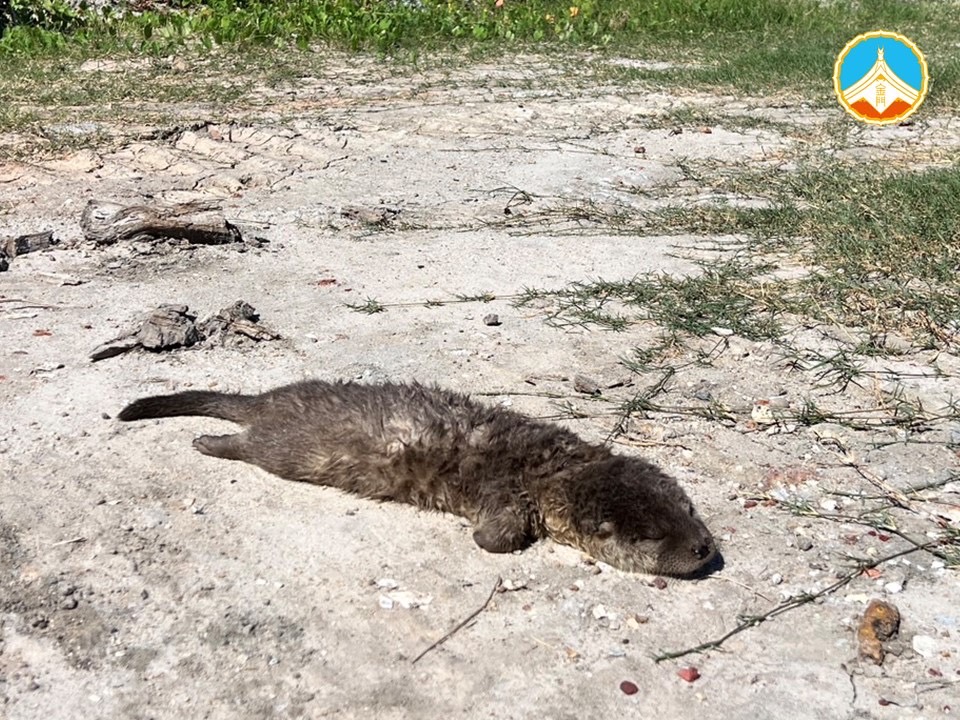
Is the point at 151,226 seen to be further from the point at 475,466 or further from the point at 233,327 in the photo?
the point at 475,466

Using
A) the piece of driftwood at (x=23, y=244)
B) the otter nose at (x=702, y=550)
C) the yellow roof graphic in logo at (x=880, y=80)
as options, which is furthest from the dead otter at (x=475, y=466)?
the yellow roof graphic in logo at (x=880, y=80)

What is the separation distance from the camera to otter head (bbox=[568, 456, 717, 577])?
4.07 m

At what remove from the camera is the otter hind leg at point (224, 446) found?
4.80 meters

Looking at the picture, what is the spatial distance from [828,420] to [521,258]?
2.60 m

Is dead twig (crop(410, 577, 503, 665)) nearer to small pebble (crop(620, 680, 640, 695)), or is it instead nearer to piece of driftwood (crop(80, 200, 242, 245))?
small pebble (crop(620, 680, 640, 695))

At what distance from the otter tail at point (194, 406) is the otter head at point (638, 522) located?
153 cm

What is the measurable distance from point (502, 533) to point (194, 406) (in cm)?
160

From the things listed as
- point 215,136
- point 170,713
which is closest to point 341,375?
point 170,713

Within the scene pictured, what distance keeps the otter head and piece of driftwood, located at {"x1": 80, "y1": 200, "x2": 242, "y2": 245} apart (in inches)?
147

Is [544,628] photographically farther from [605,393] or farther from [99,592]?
[605,393]

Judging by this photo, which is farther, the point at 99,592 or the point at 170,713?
the point at 99,592

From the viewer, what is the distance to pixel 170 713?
11.3ft

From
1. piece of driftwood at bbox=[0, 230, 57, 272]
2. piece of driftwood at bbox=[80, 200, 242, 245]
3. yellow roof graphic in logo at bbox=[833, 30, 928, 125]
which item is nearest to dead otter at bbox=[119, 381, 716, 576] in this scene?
piece of driftwood at bbox=[80, 200, 242, 245]

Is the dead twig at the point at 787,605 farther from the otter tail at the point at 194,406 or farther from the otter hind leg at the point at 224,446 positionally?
the otter tail at the point at 194,406
